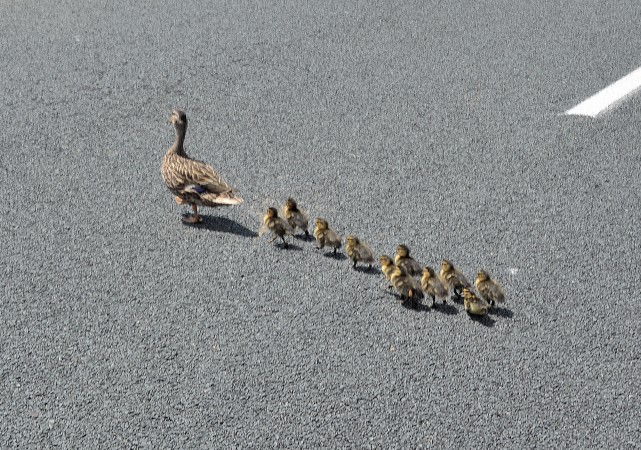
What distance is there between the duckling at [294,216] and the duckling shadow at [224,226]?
0.29 m

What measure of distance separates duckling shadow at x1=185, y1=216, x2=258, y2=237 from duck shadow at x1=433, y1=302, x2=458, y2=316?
4.80 ft

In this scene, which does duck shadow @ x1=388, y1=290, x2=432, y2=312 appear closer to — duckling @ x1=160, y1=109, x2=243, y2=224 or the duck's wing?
duckling @ x1=160, y1=109, x2=243, y2=224

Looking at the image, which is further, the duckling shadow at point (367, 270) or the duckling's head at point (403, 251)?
the duckling shadow at point (367, 270)

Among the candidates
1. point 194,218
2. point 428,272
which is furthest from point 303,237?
point 428,272

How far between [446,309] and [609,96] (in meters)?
3.78

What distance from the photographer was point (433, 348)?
20.1 feet

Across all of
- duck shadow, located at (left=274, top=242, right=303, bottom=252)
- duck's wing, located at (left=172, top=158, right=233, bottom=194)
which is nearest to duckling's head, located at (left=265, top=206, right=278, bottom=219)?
duck shadow, located at (left=274, top=242, right=303, bottom=252)

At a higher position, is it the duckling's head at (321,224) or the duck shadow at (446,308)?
the duckling's head at (321,224)

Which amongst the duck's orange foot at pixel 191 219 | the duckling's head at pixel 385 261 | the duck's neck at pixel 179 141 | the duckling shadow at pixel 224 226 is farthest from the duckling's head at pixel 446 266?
the duck's neck at pixel 179 141

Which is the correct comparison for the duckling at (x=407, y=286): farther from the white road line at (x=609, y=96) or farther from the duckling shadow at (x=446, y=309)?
the white road line at (x=609, y=96)

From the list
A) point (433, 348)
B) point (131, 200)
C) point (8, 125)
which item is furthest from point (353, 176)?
point (8, 125)

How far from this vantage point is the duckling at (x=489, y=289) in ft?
21.1

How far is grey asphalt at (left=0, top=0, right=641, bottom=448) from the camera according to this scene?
569 centimetres

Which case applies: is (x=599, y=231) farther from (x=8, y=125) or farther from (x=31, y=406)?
(x=8, y=125)
